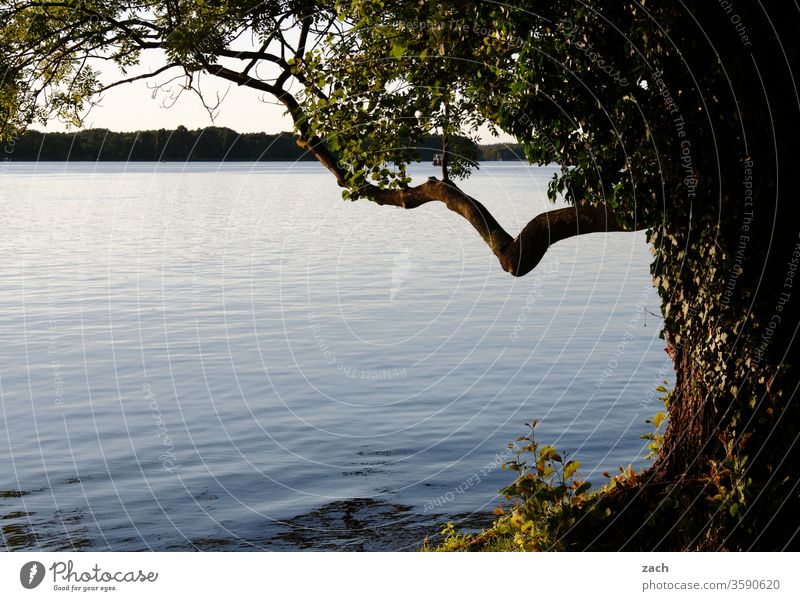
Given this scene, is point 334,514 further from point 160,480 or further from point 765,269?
point 765,269

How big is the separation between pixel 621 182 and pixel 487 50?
2.80m

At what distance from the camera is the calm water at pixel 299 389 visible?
18531 millimetres

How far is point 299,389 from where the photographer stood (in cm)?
2703

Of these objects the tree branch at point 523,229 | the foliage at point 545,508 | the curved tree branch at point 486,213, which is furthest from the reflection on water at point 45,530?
the foliage at point 545,508

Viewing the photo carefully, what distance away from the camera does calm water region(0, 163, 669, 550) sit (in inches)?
730

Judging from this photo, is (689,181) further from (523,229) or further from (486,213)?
(486,213)

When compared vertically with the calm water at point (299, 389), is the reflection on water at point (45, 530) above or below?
below

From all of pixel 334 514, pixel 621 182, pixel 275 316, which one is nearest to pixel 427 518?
pixel 334 514

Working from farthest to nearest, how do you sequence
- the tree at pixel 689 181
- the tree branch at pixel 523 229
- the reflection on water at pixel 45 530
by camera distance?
the reflection on water at pixel 45 530 → the tree branch at pixel 523 229 → the tree at pixel 689 181

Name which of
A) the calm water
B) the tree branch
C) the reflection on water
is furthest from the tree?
the reflection on water

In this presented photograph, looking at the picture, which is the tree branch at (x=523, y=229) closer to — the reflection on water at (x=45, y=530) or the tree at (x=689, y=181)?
the tree at (x=689, y=181)

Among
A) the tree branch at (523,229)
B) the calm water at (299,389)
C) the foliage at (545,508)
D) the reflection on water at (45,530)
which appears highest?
the tree branch at (523,229)

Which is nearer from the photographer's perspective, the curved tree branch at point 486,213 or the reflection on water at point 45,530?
the curved tree branch at point 486,213

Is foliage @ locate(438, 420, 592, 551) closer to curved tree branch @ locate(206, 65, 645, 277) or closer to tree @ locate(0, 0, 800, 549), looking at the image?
tree @ locate(0, 0, 800, 549)
